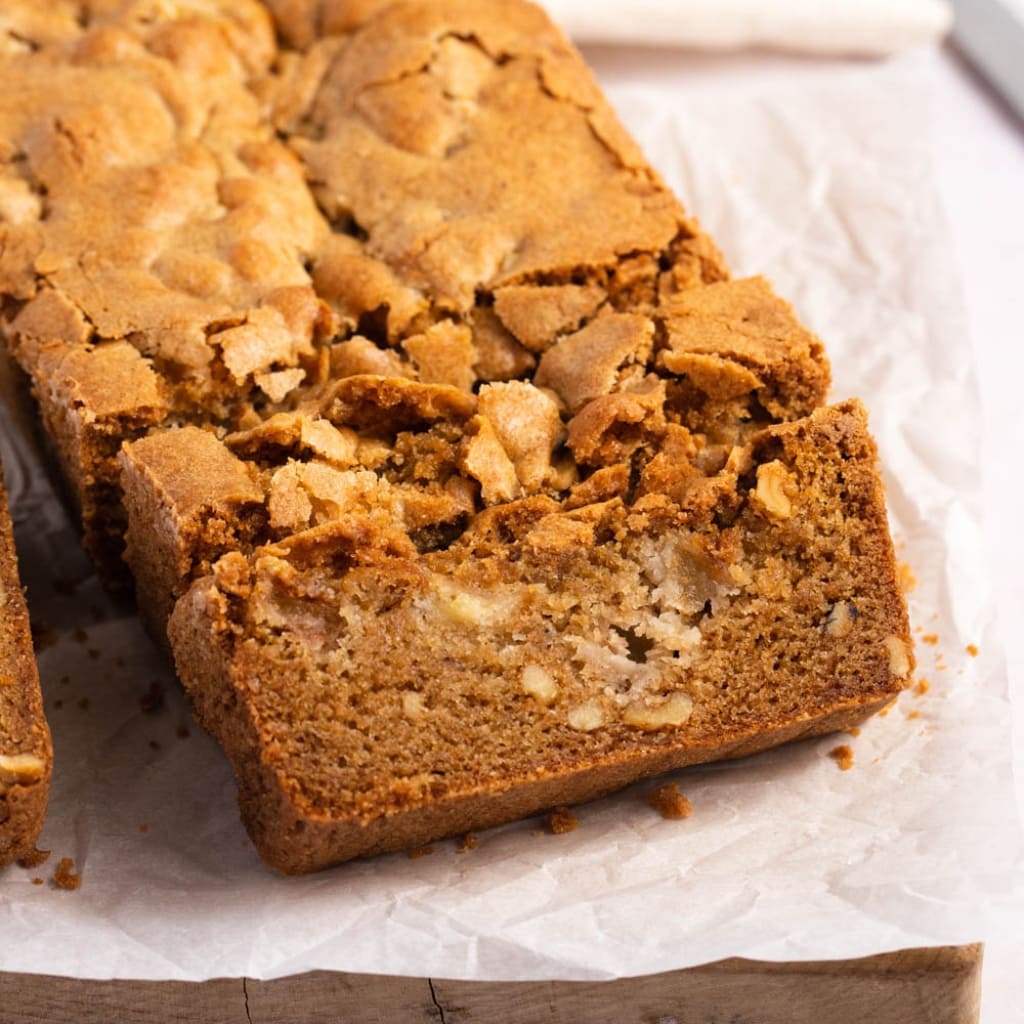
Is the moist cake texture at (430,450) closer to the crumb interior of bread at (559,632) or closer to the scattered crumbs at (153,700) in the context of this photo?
the crumb interior of bread at (559,632)

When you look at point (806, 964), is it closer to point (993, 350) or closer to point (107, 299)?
point (107, 299)

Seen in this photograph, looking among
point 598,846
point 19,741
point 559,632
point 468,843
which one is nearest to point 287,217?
point 559,632

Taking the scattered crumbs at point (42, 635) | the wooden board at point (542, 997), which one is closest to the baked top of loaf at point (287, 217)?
the scattered crumbs at point (42, 635)

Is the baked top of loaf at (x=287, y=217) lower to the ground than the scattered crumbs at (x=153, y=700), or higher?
higher

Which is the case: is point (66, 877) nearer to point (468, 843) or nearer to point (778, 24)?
point (468, 843)

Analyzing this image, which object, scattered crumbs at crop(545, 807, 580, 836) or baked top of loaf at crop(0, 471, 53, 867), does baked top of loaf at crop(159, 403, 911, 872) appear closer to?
scattered crumbs at crop(545, 807, 580, 836)

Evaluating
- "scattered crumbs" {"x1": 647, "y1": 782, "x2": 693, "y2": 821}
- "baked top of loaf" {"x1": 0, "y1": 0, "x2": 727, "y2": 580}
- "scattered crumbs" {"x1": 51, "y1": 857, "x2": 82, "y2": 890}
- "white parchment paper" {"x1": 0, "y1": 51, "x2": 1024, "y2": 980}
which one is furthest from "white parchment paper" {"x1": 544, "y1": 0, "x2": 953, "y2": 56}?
"scattered crumbs" {"x1": 51, "y1": 857, "x2": 82, "y2": 890}
